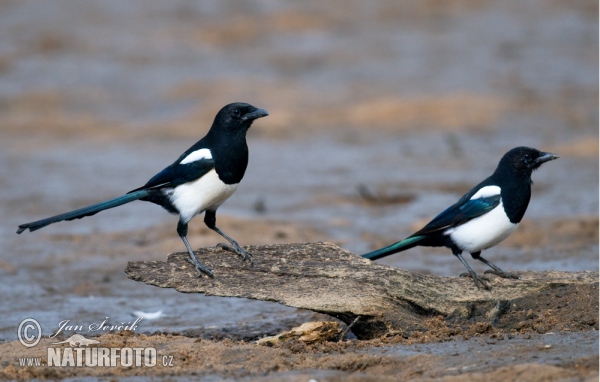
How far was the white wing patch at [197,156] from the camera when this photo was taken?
242 inches

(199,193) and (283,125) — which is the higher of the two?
(283,125)

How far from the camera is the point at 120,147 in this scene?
15.2 metres

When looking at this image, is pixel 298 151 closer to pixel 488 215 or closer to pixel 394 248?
pixel 394 248

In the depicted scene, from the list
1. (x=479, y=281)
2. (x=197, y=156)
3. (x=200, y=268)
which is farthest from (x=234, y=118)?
(x=479, y=281)

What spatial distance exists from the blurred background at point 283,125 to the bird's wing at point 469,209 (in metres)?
1.22

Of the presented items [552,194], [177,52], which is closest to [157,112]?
[177,52]

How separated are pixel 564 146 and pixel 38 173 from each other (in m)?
7.47

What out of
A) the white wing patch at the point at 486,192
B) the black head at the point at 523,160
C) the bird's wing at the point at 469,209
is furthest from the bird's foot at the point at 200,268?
the black head at the point at 523,160

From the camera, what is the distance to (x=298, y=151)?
14828 millimetres

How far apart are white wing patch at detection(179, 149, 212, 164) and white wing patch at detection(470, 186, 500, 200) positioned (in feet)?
5.79

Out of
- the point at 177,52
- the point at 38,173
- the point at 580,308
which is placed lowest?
the point at 580,308

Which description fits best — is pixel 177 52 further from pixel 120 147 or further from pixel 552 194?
pixel 552 194

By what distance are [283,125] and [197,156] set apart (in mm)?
9982

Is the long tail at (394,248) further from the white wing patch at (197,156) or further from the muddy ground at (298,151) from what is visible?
the white wing patch at (197,156)
